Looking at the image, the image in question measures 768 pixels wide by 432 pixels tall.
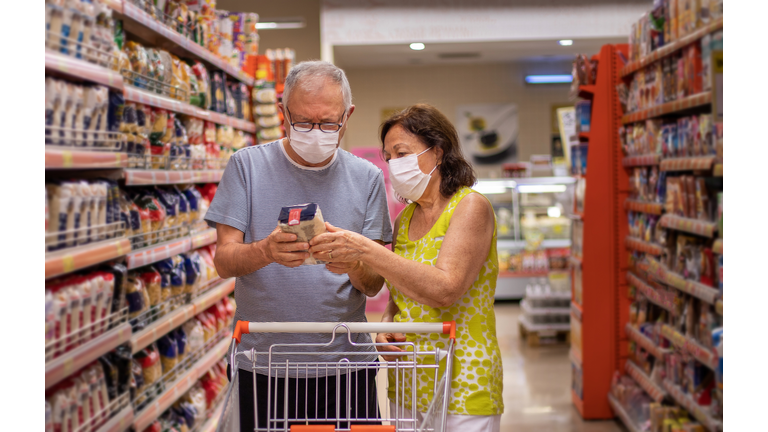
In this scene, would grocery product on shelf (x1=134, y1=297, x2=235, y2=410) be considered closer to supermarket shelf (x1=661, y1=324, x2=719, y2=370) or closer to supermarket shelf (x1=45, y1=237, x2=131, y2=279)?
supermarket shelf (x1=45, y1=237, x2=131, y2=279)

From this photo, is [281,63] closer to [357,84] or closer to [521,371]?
[521,371]

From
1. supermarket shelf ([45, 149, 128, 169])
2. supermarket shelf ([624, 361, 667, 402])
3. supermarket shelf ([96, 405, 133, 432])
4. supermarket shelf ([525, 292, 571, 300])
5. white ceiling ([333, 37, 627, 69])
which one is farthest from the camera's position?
white ceiling ([333, 37, 627, 69])

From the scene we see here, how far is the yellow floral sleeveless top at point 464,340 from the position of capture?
1.82m

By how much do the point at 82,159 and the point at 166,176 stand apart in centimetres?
106

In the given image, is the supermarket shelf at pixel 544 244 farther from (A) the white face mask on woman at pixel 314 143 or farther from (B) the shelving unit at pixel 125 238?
(A) the white face mask on woman at pixel 314 143

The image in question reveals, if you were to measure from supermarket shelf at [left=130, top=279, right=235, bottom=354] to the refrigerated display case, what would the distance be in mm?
5339

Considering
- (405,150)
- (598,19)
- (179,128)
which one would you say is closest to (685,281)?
(405,150)

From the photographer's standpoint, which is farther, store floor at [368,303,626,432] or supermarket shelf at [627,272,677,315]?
store floor at [368,303,626,432]

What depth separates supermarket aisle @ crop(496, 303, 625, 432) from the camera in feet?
14.3

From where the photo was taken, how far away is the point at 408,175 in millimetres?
1918

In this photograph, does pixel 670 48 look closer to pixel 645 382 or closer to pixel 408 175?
pixel 645 382

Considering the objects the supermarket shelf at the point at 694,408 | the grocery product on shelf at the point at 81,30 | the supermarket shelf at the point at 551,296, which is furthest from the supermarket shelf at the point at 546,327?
Result: the grocery product on shelf at the point at 81,30

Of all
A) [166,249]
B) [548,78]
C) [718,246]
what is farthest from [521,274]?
[166,249]

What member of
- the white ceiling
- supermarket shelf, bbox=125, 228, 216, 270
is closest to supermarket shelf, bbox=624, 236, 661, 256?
supermarket shelf, bbox=125, 228, 216, 270
